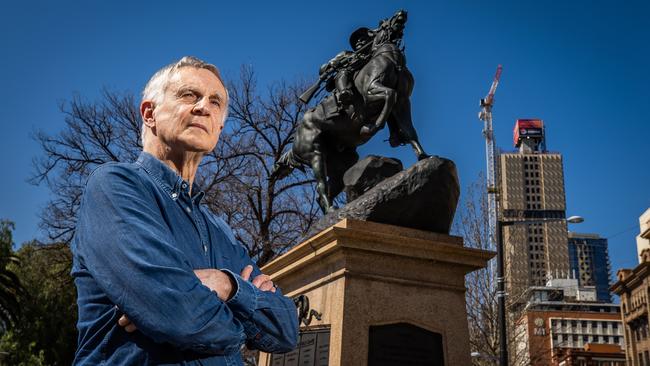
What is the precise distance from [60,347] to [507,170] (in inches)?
6927

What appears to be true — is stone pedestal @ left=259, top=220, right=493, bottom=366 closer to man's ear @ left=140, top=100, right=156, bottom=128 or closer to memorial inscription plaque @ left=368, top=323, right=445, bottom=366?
memorial inscription plaque @ left=368, top=323, right=445, bottom=366

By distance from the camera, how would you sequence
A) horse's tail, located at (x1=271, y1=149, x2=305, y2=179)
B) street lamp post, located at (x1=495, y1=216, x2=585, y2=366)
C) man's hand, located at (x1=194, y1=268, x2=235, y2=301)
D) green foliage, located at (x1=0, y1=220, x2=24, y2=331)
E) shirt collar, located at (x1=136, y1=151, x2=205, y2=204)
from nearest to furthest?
man's hand, located at (x1=194, y1=268, x2=235, y2=301) → shirt collar, located at (x1=136, y1=151, x2=205, y2=204) → horse's tail, located at (x1=271, y1=149, x2=305, y2=179) → street lamp post, located at (x1=495, y1=216, x2=585, y2=366) → green foliage, located at (x1=0, y1=220, x2=24, y2=331)

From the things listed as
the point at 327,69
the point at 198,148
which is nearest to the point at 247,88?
the point at 327,69

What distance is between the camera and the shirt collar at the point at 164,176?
1.76m

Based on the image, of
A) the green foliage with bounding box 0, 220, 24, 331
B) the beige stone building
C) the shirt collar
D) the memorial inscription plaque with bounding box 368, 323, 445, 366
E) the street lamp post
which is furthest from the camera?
the beige stone building

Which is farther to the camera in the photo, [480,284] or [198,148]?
[480,284]

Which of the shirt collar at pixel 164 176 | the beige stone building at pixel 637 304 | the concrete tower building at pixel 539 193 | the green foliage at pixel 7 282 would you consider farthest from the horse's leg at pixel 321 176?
the concrete tower building at pixel 539 193

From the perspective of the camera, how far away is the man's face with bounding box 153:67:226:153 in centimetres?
183

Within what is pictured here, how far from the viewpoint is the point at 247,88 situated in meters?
21.6

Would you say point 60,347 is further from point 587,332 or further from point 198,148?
point 587,332

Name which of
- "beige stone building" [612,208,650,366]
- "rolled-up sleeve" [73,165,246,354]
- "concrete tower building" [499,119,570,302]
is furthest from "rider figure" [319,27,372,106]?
"concrete tower building" [499,119,570,302]

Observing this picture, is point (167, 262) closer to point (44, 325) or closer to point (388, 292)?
point (388, 292)

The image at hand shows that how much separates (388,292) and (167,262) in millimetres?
4200

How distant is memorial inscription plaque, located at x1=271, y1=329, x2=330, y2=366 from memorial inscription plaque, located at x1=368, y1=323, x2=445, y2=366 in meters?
0.41
